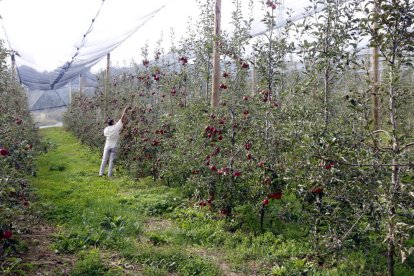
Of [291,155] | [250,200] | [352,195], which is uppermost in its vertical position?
[291,155]

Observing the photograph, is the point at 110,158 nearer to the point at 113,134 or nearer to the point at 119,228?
the point at 113,134

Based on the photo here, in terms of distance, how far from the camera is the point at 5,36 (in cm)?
900

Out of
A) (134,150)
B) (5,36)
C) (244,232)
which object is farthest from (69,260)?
(5,36)

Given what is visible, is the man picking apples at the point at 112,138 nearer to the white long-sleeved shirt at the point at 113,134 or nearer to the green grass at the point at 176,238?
the white long-sleeved shirt at the point at 113,134

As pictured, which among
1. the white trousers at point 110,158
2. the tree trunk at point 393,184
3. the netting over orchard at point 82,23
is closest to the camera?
the tree trunk at point 393,184

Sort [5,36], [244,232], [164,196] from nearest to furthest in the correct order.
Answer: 1. [244,232]
2. [164,196]
3. [5,36]

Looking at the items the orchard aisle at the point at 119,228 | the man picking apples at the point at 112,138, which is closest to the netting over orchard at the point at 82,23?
the man picking apples at the point at 112,138

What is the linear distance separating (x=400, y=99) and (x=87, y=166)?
7.68 metres

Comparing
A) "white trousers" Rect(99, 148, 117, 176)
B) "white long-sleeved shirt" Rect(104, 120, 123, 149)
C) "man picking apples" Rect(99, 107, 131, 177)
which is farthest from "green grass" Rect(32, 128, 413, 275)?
"white long-sleeved shirt" Rect(104, 120, 123, 149)

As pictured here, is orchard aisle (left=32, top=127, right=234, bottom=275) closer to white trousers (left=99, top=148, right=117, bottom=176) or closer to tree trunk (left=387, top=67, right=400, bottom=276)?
white trousers (left=99, top=148, right=117, bottom=176)

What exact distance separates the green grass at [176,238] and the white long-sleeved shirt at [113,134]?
182cm

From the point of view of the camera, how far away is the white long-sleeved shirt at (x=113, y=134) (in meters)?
8.09

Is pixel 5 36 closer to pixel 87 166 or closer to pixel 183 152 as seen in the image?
pixel 87 166

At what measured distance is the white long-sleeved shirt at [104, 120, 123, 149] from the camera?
8.09 meters
